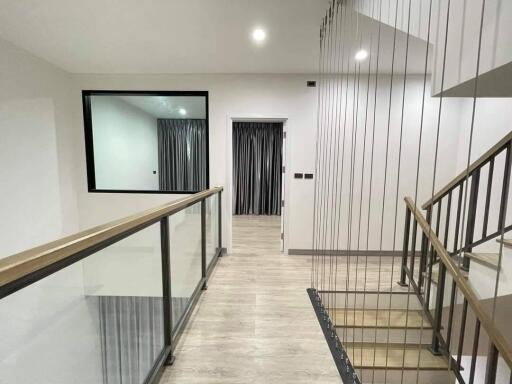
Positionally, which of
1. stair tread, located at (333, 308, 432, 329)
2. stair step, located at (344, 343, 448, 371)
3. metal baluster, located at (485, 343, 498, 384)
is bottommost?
stair step, located at (344, 343, 448, 371)

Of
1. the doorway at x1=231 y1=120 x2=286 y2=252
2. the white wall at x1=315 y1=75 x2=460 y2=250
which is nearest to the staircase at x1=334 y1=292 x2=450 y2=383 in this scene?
the white wall at x1=315 y1=75 x2=460 y2=250

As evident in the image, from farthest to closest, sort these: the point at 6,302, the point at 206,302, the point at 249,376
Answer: the point at 206,302
the point at 249,376
the point at 6,302

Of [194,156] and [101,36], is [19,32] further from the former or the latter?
[194,156]

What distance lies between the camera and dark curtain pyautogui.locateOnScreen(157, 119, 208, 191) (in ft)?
21.1

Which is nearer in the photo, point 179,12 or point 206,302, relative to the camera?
point 179,12

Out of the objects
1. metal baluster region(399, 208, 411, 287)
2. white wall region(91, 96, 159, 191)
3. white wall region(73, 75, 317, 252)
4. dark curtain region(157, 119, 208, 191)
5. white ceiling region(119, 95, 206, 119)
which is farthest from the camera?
dark curtain region(157, 119, 208, 191)

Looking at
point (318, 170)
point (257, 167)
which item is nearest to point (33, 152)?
point (318, 170)

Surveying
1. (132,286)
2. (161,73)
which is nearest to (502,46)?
(132,286)

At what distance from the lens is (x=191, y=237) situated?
7.68ft

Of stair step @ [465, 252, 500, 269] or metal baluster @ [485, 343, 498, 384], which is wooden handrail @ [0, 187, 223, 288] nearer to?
metal baluster @ [485, 343, 498, 384]

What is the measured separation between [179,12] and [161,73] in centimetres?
153

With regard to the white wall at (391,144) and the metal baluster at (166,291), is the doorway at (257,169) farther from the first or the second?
the metal baluster at (166,291)

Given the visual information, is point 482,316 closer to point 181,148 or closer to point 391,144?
point 391,144

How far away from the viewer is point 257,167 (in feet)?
21.2
